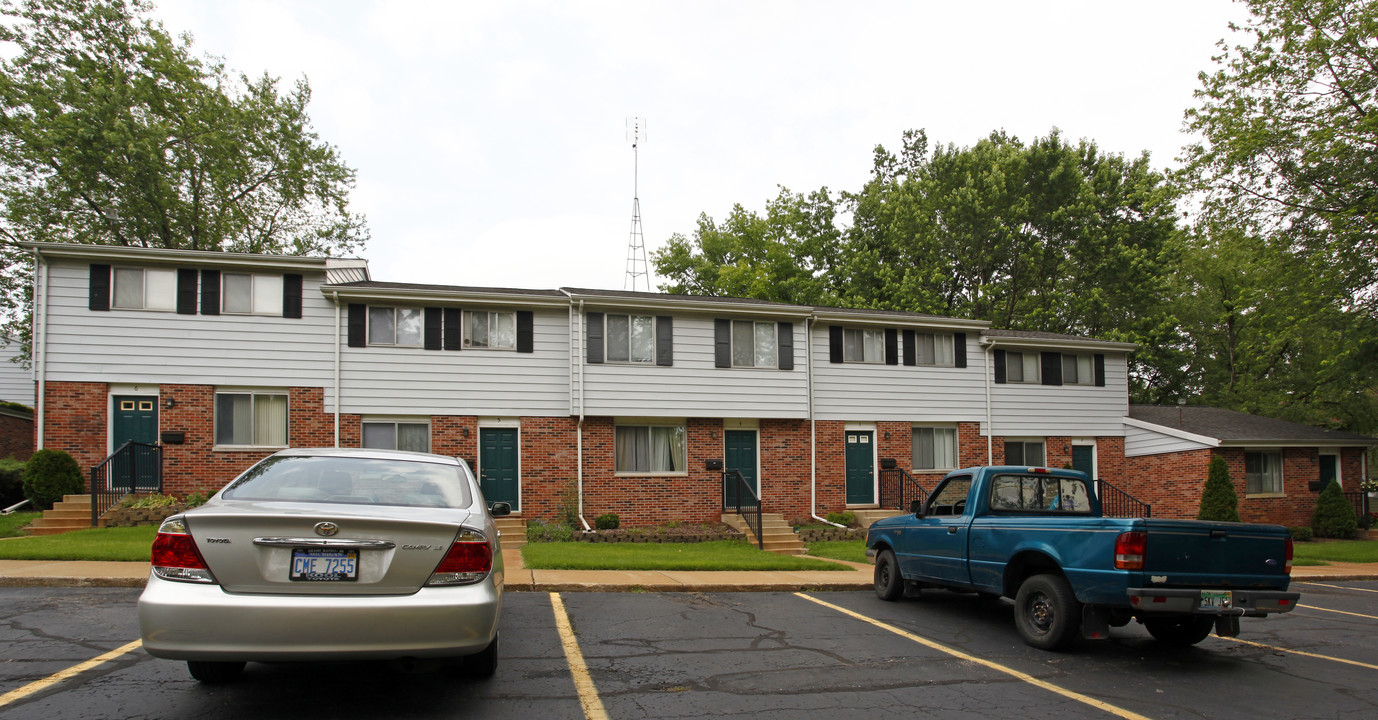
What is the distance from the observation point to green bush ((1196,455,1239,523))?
20.0 m

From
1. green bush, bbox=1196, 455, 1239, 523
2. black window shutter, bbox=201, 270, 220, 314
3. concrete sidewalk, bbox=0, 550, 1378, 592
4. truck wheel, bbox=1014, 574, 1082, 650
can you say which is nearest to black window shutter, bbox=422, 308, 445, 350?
black window shutter, bbox=201, 270, 220, 314

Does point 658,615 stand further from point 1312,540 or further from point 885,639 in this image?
point 1312,540

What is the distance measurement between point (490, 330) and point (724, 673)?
1322 centimetres

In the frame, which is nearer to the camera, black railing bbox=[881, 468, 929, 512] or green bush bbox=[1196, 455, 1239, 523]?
green bush bbox=[1196, 455, 1239, 523]

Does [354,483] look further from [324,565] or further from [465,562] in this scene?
[465,562]

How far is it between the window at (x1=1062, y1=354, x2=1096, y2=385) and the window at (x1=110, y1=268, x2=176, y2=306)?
2256cm

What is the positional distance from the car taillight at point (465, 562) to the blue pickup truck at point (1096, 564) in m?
4.91

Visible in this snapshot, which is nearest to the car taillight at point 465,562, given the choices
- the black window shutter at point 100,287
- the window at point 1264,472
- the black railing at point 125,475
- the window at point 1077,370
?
the black railing at point 125,475

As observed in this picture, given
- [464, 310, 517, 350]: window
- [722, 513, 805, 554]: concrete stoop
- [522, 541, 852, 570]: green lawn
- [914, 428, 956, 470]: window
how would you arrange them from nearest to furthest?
[522, 541, 852, 570]: green lawn, [722, 513, 805, 554]: concrete stoop, [464, 310, 517, 350]: window, [914, 428, 956, 470]: window

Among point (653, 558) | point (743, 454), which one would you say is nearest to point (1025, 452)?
point (743, 454)

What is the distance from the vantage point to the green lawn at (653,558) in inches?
469

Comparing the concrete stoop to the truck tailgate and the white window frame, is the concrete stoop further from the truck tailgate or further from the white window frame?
the truck tailgate

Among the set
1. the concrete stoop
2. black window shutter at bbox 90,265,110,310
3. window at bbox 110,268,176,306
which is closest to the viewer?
black window shutter at bbox 90,265,110,310

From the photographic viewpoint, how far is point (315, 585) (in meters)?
4.27
